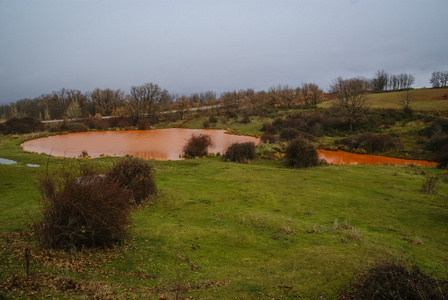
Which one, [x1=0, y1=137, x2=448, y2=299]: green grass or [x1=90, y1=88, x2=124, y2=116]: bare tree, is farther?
[x1=90, y1=88, x2=124, y2=116]: bare tree

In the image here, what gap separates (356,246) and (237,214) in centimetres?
429

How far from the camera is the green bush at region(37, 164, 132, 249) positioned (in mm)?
6941

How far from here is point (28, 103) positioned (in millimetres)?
100125

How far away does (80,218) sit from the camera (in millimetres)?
7281

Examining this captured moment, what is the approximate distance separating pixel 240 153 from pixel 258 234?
1778cm

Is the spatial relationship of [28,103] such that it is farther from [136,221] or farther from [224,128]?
[136,221]

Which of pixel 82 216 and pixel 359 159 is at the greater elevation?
pixel 82 216

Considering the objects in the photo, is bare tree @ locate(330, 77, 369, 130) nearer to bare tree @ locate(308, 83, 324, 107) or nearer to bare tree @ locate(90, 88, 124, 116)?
bare tree @ locate(308, 83, 324, 107)

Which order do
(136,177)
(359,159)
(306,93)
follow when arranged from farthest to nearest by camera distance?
1. (306,93)
2. (359,159)
3. (136,177)

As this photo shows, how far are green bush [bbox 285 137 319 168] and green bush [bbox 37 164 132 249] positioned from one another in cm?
1792

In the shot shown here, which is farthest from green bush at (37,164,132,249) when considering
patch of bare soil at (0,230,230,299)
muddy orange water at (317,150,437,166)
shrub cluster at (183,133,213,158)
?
muddy orange water at (317,150,437,166)

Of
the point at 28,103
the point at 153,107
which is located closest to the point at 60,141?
the point at 153,107

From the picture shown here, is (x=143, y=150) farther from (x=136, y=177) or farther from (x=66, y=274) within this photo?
(x=66, y=274)

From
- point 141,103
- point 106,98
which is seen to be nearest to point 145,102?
point 141,103
